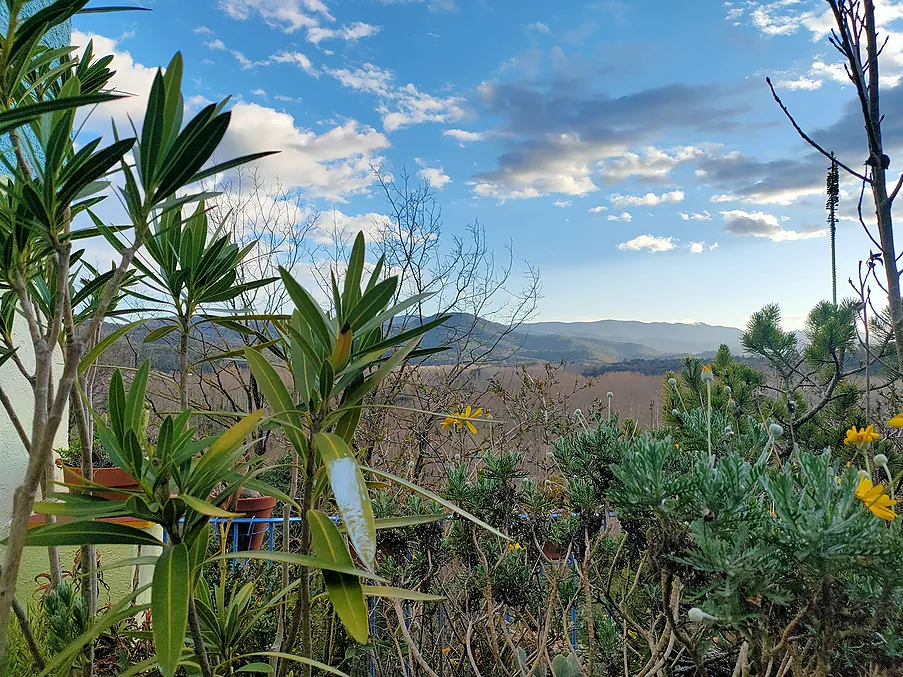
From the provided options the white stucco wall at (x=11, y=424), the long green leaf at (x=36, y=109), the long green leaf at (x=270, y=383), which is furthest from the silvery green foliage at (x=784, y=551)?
the white stucco wall at (x=11, y=424)

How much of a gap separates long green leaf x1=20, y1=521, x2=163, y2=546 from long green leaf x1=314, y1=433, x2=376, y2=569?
0.27 meters

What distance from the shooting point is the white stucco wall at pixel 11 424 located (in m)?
2.15

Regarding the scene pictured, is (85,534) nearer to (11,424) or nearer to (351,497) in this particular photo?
(351,497)

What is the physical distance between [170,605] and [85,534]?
0.17 metres

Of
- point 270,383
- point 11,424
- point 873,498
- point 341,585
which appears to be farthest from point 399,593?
point 11,424

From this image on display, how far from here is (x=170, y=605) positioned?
75 centimetres

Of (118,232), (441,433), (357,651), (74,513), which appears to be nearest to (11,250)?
(118,232)

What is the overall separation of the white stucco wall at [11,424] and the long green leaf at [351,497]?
1844 mm

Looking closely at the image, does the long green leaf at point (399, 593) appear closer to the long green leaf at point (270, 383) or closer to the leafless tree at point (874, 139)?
the long green leaf at point (270, 383)

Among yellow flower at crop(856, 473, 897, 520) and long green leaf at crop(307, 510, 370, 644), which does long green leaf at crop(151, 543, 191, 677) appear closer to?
long green leaf at crop(307, 510, 370, 644)

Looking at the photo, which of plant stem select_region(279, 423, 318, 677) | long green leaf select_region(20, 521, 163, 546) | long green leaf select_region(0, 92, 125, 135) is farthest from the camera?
plant stem select_region(279, 423, 318, 677)

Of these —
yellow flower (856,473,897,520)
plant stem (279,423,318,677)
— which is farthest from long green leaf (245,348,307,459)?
yellow flower (856,473,897,520)

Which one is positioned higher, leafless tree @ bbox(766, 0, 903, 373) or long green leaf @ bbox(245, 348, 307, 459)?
leafless tree @ bbox(766, 0, 903, 373)

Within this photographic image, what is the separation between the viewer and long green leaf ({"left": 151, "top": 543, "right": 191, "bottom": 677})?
74 centimetres
